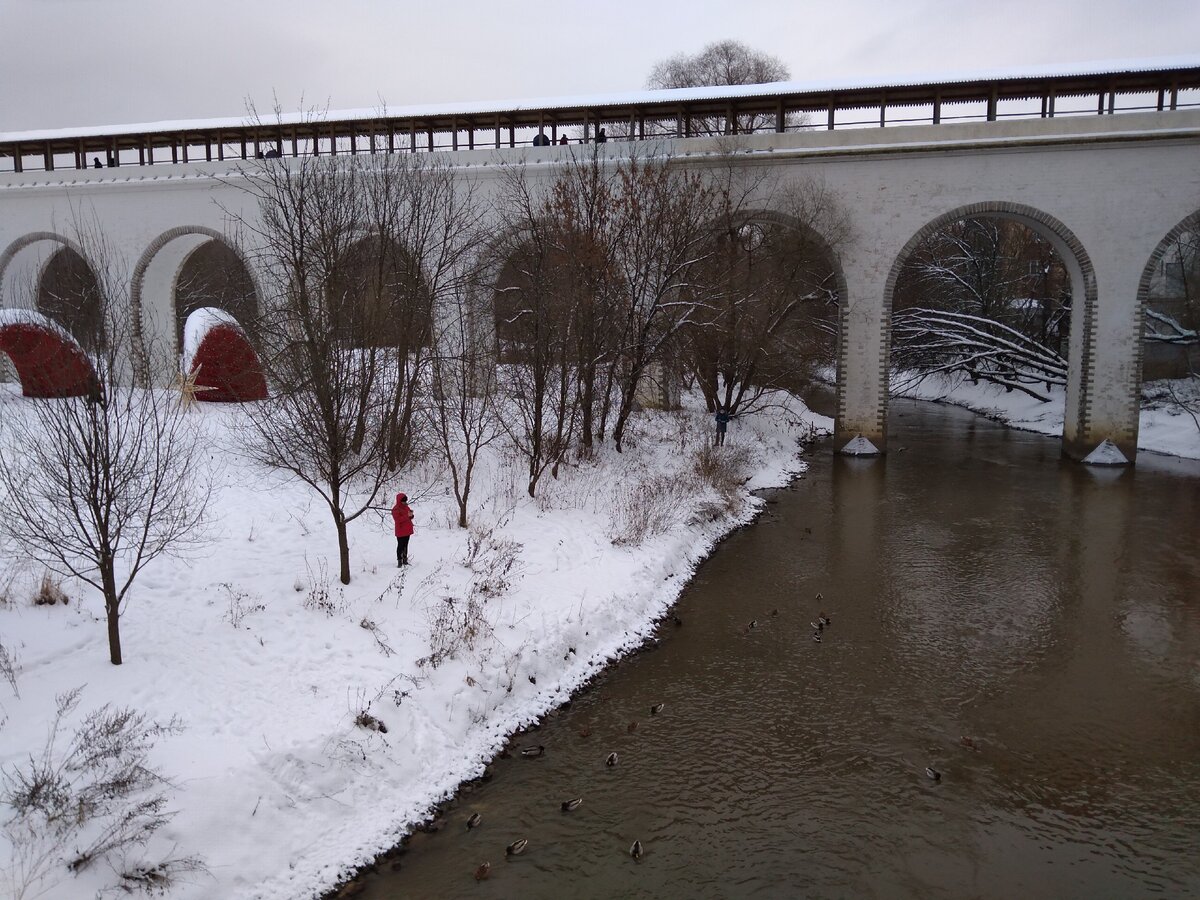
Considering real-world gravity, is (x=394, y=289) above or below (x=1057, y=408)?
above

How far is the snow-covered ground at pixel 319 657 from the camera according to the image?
565 centimetres

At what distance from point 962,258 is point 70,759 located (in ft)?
107

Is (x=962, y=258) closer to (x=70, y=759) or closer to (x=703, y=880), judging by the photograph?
(x=703, y=880)

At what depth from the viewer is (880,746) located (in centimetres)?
739

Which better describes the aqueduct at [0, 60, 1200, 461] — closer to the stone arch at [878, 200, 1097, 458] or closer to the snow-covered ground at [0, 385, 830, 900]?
the stone arch at [878, 200, 1097, 458]

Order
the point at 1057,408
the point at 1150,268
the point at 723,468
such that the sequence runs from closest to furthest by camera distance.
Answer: the point at 723,468 → the point at 1150,268 → the point at 1057,408

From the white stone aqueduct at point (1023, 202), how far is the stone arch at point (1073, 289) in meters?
0.03

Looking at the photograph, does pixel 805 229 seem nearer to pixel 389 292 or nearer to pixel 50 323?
pixel 389 292

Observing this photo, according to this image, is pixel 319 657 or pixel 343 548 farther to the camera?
pixel 343 548

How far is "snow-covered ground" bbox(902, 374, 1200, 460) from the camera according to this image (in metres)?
22.6

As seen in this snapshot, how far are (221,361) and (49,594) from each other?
1028 cm

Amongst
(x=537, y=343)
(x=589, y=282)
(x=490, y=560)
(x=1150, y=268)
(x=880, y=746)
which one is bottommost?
(x=880, y=746)

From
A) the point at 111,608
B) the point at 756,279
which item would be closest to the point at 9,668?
the point at 111,608

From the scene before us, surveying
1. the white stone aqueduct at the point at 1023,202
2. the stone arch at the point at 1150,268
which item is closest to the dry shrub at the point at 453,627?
the white stone aqueduct at the point at 1023,202
